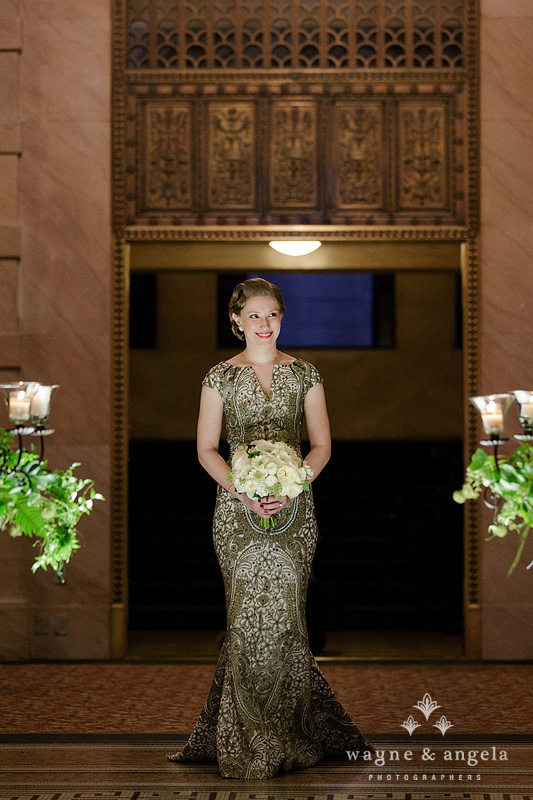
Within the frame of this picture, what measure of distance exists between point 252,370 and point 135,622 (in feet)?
13.8

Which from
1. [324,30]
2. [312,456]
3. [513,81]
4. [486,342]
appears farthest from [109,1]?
[312,456]

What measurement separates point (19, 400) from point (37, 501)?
1.20 feet

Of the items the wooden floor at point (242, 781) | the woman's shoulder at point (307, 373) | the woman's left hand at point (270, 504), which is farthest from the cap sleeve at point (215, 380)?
the wooden floor at point (242, 781)

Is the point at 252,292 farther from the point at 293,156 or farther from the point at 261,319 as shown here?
the point at 293,156

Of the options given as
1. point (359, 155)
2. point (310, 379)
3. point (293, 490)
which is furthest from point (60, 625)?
point (359, 155)

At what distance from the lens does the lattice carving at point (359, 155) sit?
262 inches

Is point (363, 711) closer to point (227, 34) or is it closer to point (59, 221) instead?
point (59, 221)

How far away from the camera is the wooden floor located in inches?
154

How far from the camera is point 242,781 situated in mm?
4051

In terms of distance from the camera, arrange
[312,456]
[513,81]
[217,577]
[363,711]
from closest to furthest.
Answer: [312,456] < [363,711] < [513,81] < [217,577]

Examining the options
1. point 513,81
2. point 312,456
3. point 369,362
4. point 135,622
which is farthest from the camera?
point 369,362

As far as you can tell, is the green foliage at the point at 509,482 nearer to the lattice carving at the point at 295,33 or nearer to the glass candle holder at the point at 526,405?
the glass candle holder at the point at 526,405

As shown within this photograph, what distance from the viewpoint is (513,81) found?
21.3 ft

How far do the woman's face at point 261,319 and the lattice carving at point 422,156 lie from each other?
271 centimetres
